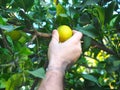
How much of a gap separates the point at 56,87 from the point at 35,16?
327mm

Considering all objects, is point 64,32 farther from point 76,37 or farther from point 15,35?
point 15,35

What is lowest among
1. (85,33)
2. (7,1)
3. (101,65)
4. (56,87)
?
(101,65)

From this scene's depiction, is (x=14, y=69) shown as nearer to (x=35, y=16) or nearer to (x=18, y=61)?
(x=18, y=61)

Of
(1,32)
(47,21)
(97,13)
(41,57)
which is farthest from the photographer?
(41,57)

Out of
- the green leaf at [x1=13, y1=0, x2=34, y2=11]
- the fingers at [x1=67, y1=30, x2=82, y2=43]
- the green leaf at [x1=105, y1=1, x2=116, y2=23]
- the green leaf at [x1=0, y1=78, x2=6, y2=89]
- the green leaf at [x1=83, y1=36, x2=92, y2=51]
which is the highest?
the green leaf at [x1=13, y1=0, x2=34, y2=11]

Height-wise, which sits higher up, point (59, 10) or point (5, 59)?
point (59, 10)

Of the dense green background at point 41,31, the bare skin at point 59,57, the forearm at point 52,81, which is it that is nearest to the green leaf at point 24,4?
the dense green background at point 41,31

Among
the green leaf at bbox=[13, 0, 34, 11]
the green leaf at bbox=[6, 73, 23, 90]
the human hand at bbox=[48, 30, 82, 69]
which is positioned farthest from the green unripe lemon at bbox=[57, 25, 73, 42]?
the green leaf at bbox=[6, 73, 23, 90]

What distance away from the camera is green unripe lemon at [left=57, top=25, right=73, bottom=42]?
115 centimetres

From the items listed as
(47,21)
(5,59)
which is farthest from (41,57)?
(5,59)

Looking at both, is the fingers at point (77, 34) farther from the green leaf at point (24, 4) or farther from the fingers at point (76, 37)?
the green leaf at point (24, 4)

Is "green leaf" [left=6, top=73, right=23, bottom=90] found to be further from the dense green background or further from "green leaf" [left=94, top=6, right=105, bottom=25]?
"green leaf" [left=94, top=6, right=105, bottom=25]

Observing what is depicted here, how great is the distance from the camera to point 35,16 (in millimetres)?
1282

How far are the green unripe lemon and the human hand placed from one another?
2 centimetres
